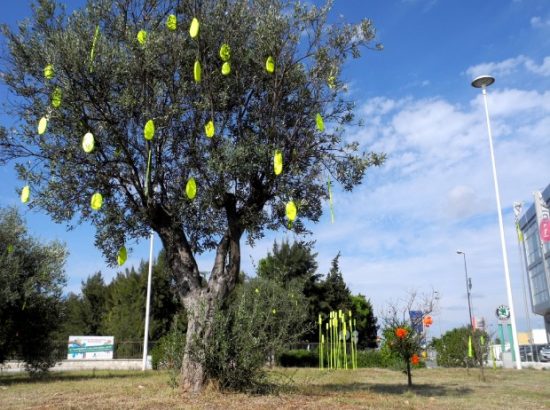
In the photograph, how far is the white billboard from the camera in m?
34.3

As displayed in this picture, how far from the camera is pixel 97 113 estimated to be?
10773mm

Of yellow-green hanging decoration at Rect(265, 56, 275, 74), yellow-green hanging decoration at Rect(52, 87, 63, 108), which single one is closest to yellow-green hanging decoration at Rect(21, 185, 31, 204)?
yellow-green hanging decoration at Rect(52, 87, 63, 108)

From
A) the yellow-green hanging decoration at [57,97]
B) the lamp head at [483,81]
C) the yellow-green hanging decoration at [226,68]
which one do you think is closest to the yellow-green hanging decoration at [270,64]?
the yellow-green hanging decoration at [226,68]

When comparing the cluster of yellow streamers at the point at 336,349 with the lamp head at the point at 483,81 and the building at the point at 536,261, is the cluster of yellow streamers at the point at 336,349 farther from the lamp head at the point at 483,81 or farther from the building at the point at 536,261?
the building at the point at 536,261

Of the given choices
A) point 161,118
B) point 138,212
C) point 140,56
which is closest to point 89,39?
point 140,56

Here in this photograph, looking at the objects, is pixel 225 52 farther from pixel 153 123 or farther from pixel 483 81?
pixel 483 81

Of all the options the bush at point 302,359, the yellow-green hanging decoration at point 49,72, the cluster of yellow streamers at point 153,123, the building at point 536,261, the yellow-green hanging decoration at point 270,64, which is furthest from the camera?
the building at point 536,261

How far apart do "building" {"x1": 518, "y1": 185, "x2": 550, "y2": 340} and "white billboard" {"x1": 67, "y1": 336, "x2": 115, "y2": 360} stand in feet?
127

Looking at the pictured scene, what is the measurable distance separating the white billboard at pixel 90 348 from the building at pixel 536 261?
38.6m

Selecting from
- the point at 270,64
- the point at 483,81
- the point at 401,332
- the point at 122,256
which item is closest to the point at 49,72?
the point at 122,256

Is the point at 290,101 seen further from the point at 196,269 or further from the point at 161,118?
the point at 196,269

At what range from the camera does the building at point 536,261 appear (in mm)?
50662

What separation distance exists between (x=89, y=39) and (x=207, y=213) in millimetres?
4309

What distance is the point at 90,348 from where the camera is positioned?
34.8m
